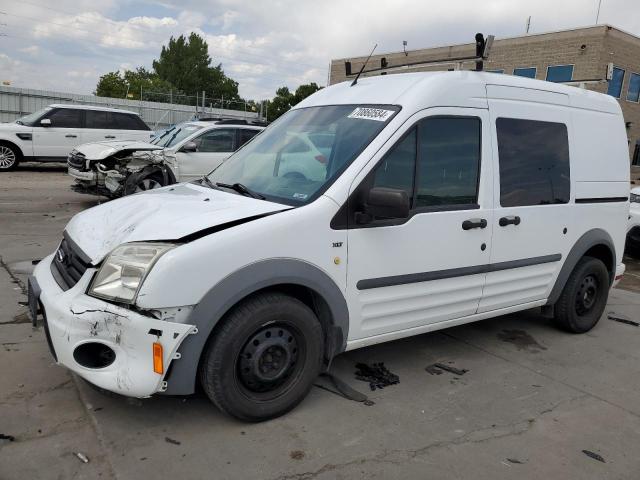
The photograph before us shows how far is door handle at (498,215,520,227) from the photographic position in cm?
399

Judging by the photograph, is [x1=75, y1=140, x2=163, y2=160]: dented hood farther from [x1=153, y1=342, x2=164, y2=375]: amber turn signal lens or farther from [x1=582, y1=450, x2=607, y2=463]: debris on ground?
[x1=582, y1=450, x2=607, y2=463]: debris on ground

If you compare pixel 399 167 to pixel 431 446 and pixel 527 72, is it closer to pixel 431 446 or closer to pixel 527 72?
pixel 431 446

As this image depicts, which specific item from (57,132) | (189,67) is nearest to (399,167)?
(57,132)

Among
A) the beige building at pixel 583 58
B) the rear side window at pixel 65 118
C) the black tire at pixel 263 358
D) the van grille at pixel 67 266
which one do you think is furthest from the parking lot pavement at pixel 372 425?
the beige building at pixel 583 58

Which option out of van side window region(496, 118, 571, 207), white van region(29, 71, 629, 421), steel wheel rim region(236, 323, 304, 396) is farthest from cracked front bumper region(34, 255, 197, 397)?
van side window region(496, 118, 571, 207)

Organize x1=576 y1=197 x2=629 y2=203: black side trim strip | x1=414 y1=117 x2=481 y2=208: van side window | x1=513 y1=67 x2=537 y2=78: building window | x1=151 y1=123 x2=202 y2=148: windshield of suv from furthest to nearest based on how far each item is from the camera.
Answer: x1=513 y1=67 x2=537 y2=78: building window
x1=151 y1=123 x2=202 y2=148: windshield of suv
x1=576 y1=197 x2=629 y2=203: black side trim strip
x1=414 y1=117 x2=481 y2=208: van side window

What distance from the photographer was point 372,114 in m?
3.55

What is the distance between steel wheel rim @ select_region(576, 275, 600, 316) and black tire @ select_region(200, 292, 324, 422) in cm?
300

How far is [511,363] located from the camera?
4.33 metres

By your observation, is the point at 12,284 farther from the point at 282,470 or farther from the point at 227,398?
the point at 282,470

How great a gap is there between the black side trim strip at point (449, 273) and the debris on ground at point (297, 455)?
1.00 m

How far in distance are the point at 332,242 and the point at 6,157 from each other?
1431 cm

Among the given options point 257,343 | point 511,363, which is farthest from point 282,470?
point 511,363

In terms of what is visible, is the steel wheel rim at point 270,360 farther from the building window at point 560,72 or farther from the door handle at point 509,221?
the building window at point 560,72
